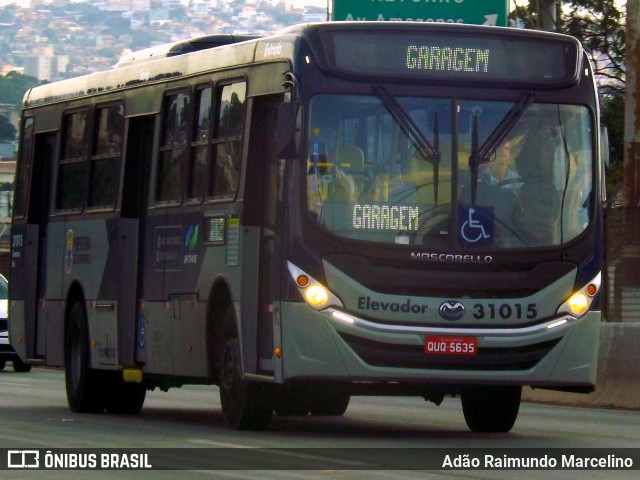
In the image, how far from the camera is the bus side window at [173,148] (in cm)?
1663

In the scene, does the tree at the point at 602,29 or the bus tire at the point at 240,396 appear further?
the tree at the point at 602,29

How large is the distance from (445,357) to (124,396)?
18.4 ft

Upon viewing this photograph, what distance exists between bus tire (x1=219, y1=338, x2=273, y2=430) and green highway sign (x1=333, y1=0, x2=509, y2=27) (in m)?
10.7

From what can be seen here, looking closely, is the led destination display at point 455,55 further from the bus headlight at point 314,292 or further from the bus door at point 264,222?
the bus headlight at point 314,292

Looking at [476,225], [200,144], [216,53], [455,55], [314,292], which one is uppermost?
[216,53]

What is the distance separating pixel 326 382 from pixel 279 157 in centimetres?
179

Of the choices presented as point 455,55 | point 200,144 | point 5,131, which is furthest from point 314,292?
point 5,131

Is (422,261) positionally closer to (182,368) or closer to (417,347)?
(417,347)

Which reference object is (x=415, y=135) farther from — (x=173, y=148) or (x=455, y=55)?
(x=173, y=148)

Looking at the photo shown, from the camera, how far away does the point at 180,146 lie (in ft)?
54.7

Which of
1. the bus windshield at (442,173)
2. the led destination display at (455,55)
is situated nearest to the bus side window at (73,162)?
the led destination display at (455,55)

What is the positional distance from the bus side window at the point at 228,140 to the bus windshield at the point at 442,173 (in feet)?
3.69

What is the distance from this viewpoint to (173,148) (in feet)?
55.3

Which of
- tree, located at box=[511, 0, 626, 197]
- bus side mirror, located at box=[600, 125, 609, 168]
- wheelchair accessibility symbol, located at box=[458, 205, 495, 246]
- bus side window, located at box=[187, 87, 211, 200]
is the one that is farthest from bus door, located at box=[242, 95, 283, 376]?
tree, located at box=[511, 0, 626, 197]
